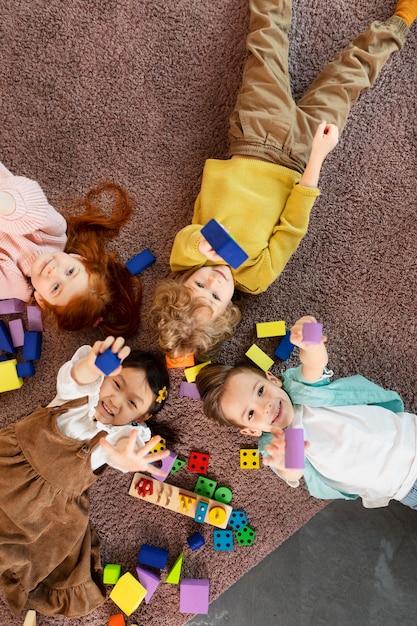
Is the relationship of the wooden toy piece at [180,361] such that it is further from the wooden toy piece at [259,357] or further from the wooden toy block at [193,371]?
the wooden toy piece at [259,357]

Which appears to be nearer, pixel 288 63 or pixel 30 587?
pixel 30 587

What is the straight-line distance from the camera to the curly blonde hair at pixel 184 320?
125cm

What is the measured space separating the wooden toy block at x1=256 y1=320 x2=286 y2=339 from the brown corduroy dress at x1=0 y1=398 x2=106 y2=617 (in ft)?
1.74

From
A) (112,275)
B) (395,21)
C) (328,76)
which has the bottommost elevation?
(112,275)

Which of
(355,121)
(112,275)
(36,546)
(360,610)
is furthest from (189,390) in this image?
(355,121)

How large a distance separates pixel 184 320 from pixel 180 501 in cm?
55

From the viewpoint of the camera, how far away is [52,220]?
1.37 metres

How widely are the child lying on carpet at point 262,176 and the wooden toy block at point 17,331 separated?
432mm

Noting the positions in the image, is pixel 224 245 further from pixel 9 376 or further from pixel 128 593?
pixel 128 593

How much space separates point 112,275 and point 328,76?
83cm

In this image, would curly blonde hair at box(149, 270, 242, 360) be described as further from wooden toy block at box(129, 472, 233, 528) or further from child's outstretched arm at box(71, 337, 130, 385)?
wooden toy block at box(129, 472, 233, 528)

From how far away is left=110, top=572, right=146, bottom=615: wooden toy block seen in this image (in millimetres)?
1402

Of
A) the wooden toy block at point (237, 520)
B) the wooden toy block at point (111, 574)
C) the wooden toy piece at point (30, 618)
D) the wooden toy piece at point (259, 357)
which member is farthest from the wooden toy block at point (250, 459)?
the wooden toy piece at point (30, 618)

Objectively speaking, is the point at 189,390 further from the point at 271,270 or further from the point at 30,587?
the point at 30,587
